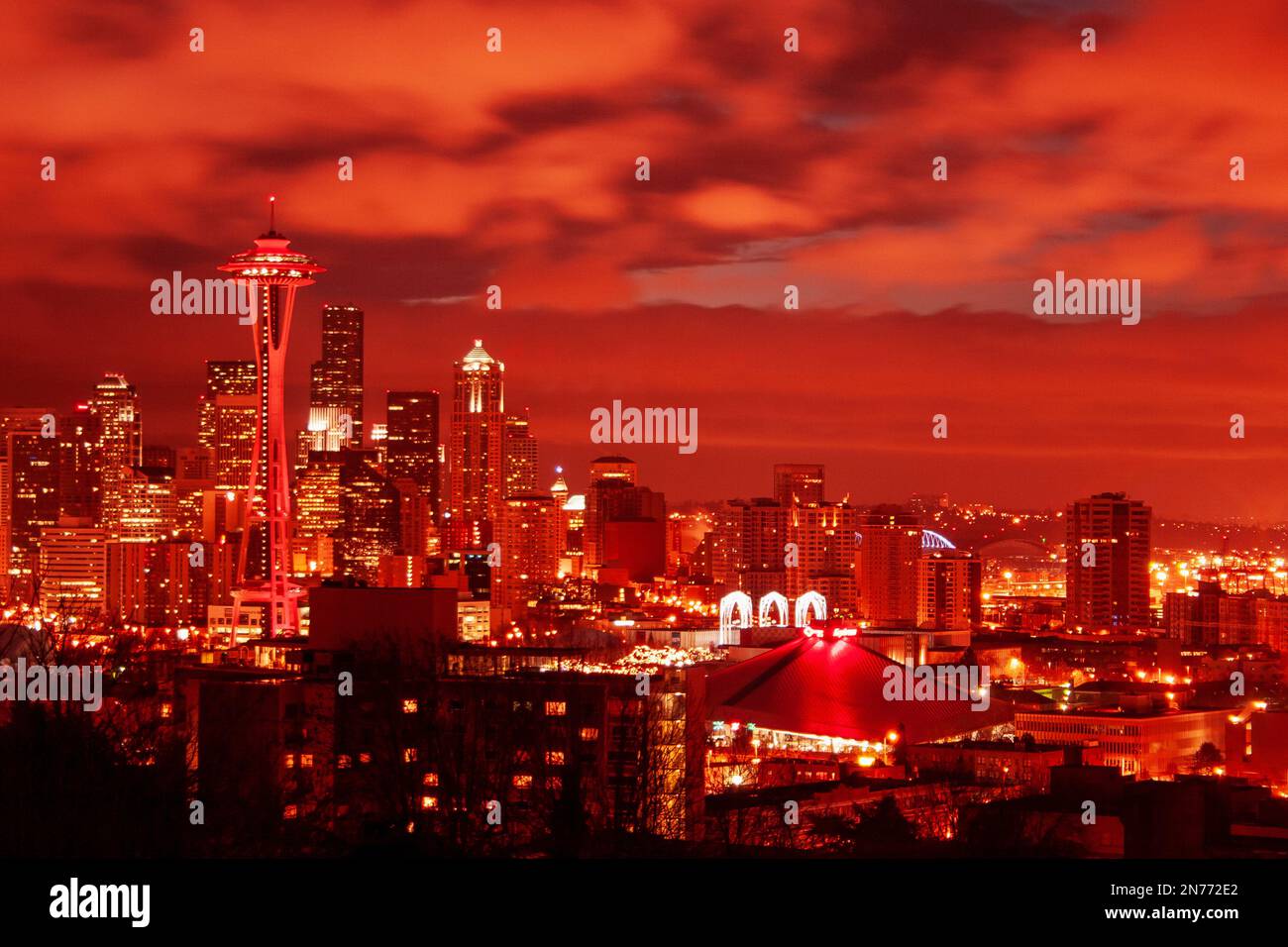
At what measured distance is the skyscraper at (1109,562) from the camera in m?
49.0

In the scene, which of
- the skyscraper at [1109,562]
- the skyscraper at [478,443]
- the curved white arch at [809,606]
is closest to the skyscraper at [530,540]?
the skyscraper at [478,443]

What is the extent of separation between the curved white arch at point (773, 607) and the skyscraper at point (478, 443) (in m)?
20.7

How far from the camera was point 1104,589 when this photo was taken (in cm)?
5188

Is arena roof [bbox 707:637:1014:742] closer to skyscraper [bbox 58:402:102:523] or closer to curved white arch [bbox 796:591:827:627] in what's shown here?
curved white arch [bbox 796:591:827:627]

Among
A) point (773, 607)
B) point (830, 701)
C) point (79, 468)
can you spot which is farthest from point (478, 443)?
point (830, 701)

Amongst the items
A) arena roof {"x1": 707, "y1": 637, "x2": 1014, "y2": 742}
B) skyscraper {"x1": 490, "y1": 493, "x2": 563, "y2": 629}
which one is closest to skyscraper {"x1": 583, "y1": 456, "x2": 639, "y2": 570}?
skyscraper {"x1": 490, "y1": 493, "x2": 563, "y2": 629}

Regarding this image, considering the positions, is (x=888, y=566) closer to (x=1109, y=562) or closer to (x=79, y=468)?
(x=1109, y=562)

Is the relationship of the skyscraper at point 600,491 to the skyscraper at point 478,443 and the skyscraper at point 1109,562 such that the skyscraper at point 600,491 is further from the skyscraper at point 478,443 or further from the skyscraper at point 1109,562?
the skyscraper at point 1109,562

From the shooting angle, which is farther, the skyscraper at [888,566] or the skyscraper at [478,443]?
the skyscraper at [478,443]

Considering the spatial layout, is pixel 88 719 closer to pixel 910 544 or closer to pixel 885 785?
pixel 885 785

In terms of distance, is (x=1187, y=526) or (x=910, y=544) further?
(x=1187, y=526)

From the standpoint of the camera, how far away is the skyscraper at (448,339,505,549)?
64.8 m

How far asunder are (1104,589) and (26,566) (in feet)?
101
